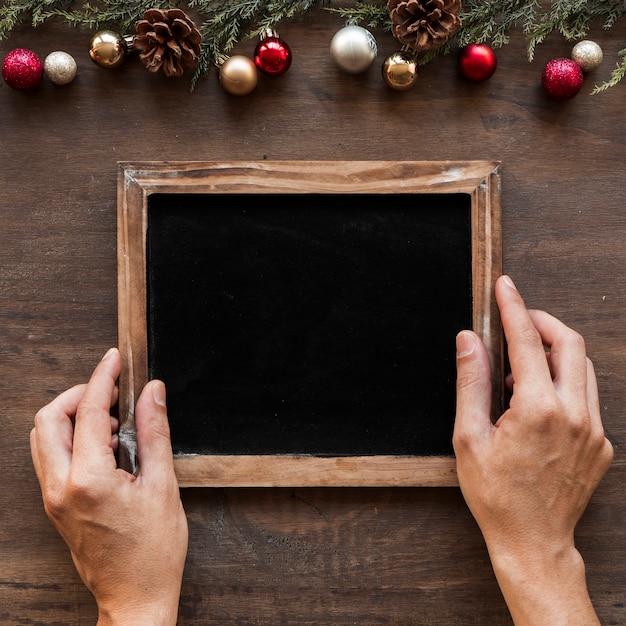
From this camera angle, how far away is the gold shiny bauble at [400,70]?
944 mm

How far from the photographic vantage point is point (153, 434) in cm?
92

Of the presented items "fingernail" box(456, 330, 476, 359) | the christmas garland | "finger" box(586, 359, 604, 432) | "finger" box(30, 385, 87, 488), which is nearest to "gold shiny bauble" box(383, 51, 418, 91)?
the christmas garland

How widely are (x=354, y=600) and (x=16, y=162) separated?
33.8 inches

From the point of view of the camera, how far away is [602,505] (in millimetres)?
984

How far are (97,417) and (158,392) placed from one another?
91 mm

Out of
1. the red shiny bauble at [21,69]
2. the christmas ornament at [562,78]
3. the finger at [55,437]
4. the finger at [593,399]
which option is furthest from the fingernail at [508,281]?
the red shiny bauble at [21,69]

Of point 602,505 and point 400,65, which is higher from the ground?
point 400,65

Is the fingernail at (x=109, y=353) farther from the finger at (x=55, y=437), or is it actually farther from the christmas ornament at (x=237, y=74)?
the christmas ornament at (x=237, y=74)

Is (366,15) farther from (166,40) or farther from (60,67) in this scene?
(60,67)

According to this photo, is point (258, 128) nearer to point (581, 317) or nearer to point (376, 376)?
point (376, 376)

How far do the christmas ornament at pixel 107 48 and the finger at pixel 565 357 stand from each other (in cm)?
74

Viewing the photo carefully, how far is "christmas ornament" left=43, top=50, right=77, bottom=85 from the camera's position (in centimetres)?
95

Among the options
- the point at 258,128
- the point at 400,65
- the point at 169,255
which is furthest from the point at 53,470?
the point at 400,65

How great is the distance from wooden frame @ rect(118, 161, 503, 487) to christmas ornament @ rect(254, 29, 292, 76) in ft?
0.47
